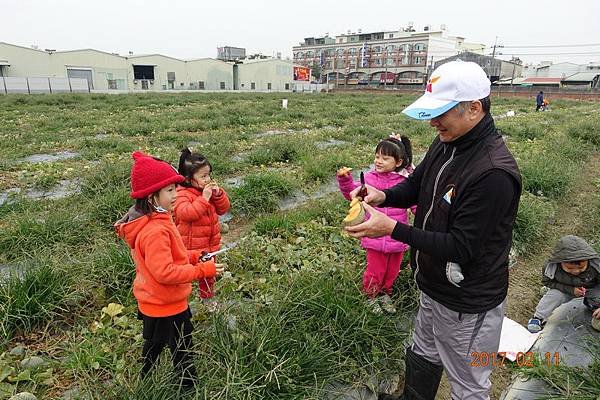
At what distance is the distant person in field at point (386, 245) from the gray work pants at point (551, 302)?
4.45 ft

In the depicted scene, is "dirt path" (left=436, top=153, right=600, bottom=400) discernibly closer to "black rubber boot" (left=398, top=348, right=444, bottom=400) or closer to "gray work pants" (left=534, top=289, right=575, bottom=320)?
"gray work pants" (left=534, top=289, right=575, bottom=320)

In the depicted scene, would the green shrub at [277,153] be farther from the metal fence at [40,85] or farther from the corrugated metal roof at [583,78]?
the corrugated metal roof at [583,78]

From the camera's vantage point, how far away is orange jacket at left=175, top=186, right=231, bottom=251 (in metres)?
3.20

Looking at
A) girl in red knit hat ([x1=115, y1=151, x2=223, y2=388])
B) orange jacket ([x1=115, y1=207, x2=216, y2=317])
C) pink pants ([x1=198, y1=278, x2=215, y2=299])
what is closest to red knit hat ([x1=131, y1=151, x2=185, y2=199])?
girl in red knit hat ([x1=115, y1=151, x2=223, y2=388])

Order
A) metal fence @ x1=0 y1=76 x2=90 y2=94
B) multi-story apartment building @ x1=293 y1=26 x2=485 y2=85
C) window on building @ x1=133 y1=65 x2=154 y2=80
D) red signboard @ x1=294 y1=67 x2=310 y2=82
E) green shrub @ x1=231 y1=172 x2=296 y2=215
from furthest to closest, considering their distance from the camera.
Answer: multi-story apartment building @ x1=293 y1=26 x2=485 y2=85, red signboard @ x1=294 y1=67 x2=310 y2=82, window on building @ x1=133 y1=65 x2=154 y2=80, metal fence @ x1=0 y1=76 x2=90 y2=94, green shrub @ x1=231 y1=172 x2=296 y2=215

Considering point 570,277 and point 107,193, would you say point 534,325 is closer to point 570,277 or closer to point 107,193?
point 570,277

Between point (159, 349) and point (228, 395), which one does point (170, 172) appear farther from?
point (228, 395)

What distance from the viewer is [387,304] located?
10.6 feet

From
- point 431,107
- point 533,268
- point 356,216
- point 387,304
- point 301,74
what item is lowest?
point 533,268

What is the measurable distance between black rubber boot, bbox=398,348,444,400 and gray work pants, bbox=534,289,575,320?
1567 mm

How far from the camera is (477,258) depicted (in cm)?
200

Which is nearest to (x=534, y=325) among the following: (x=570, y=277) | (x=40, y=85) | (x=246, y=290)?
(x=570, y=277)
